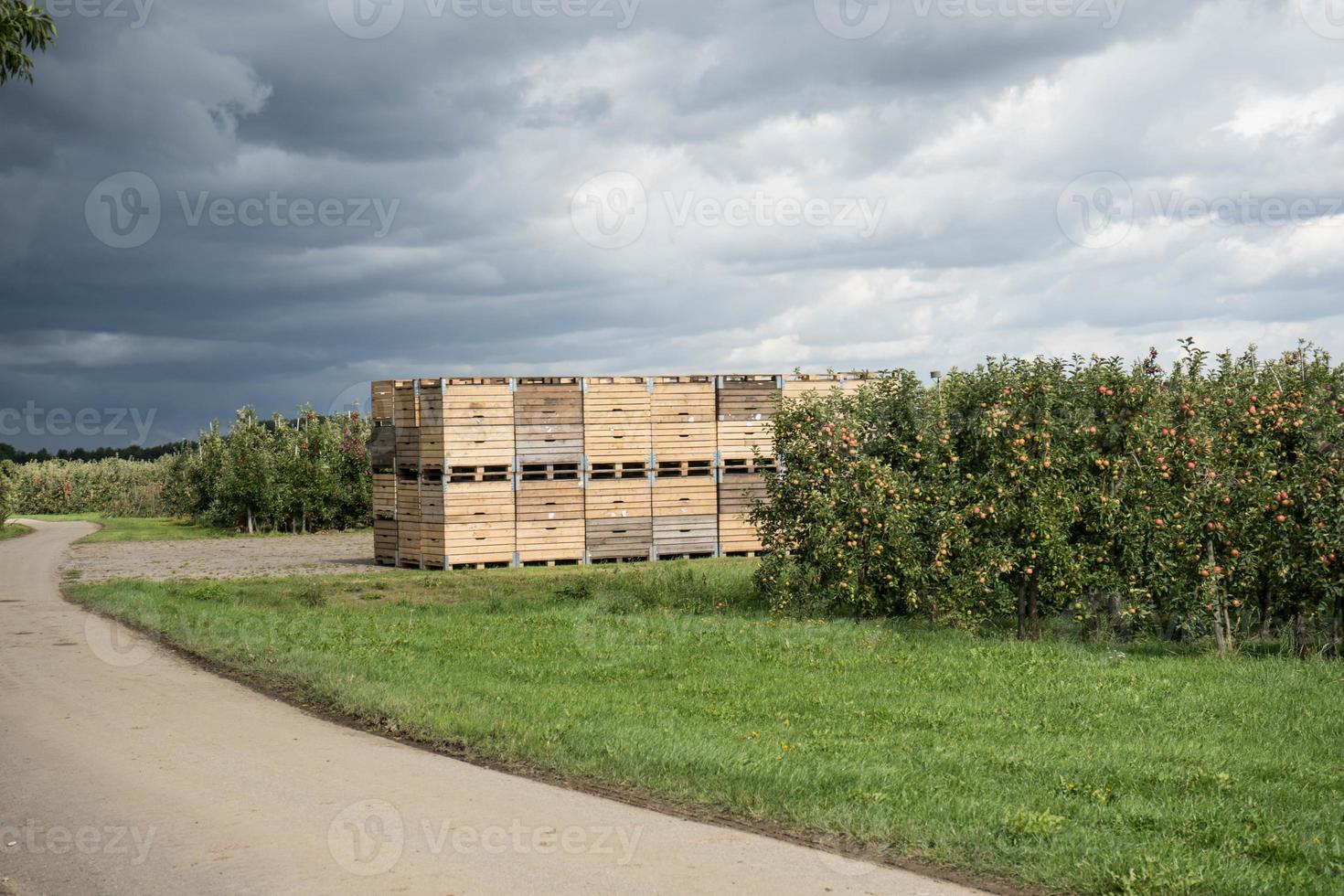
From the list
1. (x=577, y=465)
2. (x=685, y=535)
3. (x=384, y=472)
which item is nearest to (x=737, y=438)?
(x=685, y=535)

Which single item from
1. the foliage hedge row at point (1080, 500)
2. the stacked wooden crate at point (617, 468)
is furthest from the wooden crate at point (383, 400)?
the foliage hedge row at point (1080, 500)

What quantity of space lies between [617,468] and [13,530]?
2891 cm

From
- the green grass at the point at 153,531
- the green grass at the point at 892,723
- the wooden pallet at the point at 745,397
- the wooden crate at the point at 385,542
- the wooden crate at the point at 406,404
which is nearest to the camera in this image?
the green grass at the point at 892,723

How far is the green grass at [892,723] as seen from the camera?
5844 mm

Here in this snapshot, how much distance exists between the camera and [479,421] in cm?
2162

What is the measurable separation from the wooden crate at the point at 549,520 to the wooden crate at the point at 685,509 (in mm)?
1650

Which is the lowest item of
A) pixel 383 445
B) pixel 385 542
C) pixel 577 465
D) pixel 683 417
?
pixel 385 542

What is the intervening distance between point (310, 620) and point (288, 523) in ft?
80.3

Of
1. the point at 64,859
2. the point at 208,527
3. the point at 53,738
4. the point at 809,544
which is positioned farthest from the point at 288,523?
the point at 64,859

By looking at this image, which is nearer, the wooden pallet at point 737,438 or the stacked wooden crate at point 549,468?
the stacked wooden crate at point 549,468

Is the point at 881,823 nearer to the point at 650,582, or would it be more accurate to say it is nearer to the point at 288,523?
the point at 650,582

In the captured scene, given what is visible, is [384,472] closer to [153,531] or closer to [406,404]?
[406,404]

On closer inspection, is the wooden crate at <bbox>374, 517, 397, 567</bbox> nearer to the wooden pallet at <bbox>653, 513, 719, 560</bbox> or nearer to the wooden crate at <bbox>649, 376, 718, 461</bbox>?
the wooden pallet at <bbox>653, 513, 719, 560</bbox>

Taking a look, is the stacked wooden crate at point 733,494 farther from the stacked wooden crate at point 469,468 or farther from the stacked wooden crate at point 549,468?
the stacked wooden crate at point 469,468
